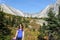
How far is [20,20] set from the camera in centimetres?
2056

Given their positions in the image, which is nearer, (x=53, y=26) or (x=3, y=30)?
(x=53, y=26)

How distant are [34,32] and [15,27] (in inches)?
61.7

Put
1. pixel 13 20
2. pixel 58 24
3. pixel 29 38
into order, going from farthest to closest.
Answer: pixel 13 20
pixel 29 38
pixel 58 24

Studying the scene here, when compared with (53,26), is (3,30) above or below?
below

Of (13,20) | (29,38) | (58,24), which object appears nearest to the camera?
(58,24)

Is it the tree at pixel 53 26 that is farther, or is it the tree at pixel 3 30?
the tree at pixel 53 26

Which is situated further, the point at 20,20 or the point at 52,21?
the point at 20,20

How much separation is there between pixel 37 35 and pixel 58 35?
6.96ft

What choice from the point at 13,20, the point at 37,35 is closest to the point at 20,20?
the point at 13,20

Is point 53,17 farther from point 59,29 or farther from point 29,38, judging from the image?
point 29,38

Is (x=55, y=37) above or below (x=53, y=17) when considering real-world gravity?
below

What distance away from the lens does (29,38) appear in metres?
18.6

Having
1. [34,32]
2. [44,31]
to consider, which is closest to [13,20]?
[34,32]

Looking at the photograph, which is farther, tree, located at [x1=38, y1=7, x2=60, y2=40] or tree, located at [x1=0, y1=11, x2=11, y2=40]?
tree, located at [x1=38, y1=7, x2=60, y2=40]
